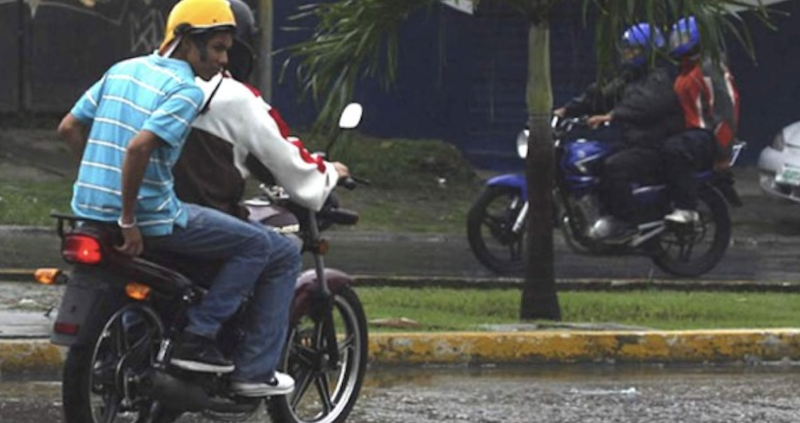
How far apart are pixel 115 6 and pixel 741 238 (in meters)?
6.56

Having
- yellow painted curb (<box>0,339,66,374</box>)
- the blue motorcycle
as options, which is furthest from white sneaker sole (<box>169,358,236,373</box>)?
the blue motorcycle

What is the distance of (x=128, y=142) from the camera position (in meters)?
7.00

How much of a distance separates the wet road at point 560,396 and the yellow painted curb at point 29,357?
0.51ft

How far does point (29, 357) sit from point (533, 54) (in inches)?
124

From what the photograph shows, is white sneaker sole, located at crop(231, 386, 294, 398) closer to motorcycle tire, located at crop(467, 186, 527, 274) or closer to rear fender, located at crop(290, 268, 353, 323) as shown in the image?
rear fender, located at crop(290, 268, 353, 323)

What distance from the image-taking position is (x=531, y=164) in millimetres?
11133

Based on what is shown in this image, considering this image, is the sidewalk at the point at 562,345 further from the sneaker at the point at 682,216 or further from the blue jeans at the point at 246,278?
the sneaker at the point at 682,216

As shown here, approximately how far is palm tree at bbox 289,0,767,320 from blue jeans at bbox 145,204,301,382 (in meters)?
3.41

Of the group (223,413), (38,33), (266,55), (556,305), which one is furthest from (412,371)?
(38,33)

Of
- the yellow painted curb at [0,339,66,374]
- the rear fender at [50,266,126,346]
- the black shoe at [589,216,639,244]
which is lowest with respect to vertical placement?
the black shoe at [589,216,639,244]

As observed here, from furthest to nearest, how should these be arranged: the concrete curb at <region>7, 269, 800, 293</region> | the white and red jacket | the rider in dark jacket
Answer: the rider in dark jacket → the concrete curb at <region>7, 269, 800, 293</region> → the white and red jacket

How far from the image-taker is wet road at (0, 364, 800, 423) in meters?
8.48

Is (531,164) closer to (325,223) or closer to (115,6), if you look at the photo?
(325,223)

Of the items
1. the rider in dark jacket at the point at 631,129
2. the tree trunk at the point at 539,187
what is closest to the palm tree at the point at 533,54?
the tree trunk at the point at 539,187
